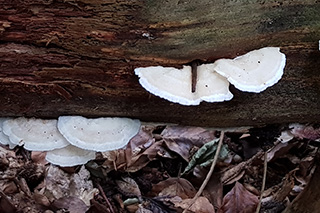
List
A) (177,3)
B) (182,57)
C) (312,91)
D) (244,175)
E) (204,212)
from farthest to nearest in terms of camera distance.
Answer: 1. (244,175)
2. (204,212)
3. (312,91)
4. (182,57)
5. (177,3)

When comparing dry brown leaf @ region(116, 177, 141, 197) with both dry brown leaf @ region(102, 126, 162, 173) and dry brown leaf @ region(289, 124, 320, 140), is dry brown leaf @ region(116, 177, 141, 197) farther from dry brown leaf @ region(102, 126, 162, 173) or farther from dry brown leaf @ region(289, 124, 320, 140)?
dry brown leaf @ region(289, 124, 320, 140)

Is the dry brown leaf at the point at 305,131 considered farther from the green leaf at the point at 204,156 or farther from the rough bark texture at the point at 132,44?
the green leaf at the point at 204,156

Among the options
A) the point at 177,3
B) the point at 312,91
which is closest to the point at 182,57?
the point at 177,3

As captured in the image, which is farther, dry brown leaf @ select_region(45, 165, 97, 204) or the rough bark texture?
dry brown leaf @ select_region(45, 165, 97, 204)

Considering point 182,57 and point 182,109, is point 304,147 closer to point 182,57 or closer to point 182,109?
point 182,109

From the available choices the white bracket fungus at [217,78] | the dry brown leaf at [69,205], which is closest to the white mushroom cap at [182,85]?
the white bracket fungus at [217,78]

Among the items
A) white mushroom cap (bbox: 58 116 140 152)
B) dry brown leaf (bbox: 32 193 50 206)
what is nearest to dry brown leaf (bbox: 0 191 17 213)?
dry brown leaf (bbox: 32 193 50 206)
